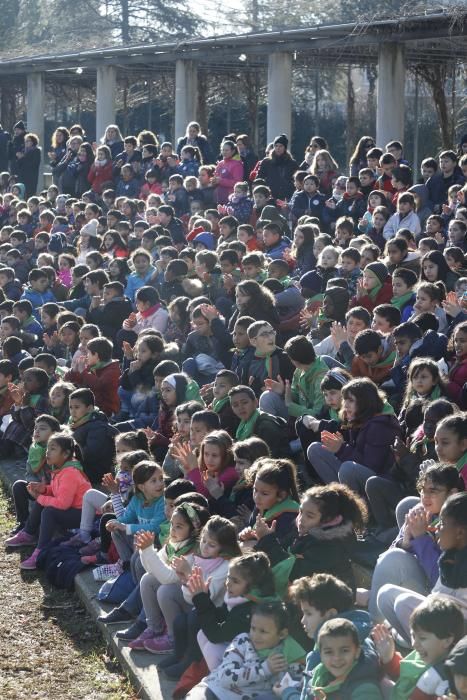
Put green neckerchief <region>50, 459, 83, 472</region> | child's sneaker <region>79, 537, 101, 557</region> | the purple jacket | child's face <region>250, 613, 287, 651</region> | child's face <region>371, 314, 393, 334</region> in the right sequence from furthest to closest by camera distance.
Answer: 1. child's face <region>371, 314, 393, 334</region>
2. green neckerchief <region>50, 459, 83, 472</region>
3. child's sneaker <region>79, 537, 101, 557</region>
4. the purple jacket
5. child's face <region>250, 613, 287, 651</region>

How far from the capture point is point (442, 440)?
282 inches

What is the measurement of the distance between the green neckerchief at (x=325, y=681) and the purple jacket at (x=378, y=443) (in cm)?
250

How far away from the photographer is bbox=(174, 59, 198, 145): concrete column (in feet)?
79.3

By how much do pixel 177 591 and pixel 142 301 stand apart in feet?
18.8

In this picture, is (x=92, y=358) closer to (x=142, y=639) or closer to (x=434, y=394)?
(x=434, y=394)

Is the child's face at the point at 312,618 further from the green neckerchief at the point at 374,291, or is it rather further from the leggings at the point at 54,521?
the green neckerchief at the point at 374,291

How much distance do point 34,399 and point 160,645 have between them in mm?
4631

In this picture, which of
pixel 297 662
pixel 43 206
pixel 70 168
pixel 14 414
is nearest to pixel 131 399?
pixel 14 414

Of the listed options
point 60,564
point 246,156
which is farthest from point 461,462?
point 246,156

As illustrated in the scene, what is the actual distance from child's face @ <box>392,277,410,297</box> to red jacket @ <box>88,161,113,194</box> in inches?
434

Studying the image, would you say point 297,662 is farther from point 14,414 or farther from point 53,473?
point 14,414

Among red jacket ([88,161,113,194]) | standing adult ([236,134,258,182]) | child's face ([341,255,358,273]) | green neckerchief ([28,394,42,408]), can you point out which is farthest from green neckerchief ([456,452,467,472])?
red jacket ([88,161,113,194])

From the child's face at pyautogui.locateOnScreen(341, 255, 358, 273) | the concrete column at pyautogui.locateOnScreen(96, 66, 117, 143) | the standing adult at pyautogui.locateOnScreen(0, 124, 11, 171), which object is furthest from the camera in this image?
the concrete column at pyautogui.locateOnScreen(96, 66, 117, 143)

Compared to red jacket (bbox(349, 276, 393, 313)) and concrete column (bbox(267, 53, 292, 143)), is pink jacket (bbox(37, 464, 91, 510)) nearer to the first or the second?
red jacket (bbox(349, 276, 393, 313))
